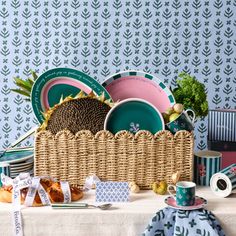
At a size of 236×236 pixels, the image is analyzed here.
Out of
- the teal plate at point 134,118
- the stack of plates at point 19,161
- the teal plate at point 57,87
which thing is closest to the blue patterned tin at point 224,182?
the teal plate at point 134,118

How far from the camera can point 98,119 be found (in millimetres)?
1338

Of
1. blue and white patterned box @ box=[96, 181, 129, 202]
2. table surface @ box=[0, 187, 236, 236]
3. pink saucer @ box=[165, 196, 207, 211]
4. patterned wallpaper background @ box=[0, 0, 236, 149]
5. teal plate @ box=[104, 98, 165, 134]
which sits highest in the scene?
patterned wallpaper background @ box=[0, 0, 236, 149]

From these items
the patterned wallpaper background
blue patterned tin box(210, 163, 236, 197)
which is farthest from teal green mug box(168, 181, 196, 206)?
the patterned wallpaper background

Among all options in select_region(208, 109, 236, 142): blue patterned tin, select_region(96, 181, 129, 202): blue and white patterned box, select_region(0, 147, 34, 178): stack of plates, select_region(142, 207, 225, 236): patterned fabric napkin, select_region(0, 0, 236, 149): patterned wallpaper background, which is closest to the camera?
select_region(142, 207, 225, 236): patterned fabric napkin

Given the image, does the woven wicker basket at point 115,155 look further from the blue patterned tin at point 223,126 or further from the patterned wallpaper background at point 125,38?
the patterned wallpaper background at point 125,38

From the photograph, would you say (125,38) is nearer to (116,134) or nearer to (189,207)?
(116,134)

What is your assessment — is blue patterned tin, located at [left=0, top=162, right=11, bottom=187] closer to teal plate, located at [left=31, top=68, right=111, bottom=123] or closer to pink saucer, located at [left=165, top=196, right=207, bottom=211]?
teal plate, located at [left=31, top=68, right=111, bottom=123]

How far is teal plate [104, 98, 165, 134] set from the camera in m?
1.32

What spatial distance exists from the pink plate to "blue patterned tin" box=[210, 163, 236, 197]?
0.29 meters

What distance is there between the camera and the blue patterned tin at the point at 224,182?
127 centimetres

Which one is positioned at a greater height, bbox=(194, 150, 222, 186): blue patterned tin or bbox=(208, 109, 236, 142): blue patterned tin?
bbox=(208, 109, 236, 142): blue patterned tin

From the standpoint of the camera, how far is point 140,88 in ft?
4.79

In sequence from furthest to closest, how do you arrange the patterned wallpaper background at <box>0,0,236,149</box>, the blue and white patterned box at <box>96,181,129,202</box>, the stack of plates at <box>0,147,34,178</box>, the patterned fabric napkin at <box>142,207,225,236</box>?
the patterned wallpaper background at <box>0,0,236,149</box> < the stack of plates at <box>0,147,34,178</box> < the blue and white patterned box at <box>96,181,129,202</box> < the patterned fabric napkin at <box>142,207,225,236</box>

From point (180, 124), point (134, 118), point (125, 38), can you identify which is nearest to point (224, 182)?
point (180, 124)
